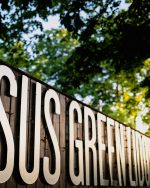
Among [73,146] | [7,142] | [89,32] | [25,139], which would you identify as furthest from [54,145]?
[89,32]

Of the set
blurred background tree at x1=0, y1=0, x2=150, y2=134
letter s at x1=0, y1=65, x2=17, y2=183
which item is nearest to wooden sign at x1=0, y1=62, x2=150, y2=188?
letter s at x1=0, y1=65, x2=17, y2=183

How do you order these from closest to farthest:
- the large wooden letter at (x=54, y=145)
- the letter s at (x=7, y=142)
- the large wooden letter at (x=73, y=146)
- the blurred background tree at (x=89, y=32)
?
1. the letter s at (x=7, y=142)
2. the large wooden letter at (x=54, y=145)
3. the large wooden letter at (x=73, y=146)
4. the blurred background tree at (x=89, y=32)

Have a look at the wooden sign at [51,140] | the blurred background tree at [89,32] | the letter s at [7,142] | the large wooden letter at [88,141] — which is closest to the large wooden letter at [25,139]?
the wooden sign at [51,140]

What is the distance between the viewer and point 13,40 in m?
13.9

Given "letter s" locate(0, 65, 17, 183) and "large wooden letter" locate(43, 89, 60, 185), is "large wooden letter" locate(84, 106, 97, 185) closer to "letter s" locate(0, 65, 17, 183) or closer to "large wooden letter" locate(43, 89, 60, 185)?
"large wooden letter" locate(43, 89, 60, 185)

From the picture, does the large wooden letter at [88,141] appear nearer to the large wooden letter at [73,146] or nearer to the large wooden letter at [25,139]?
the large wooden letter at [73,146]

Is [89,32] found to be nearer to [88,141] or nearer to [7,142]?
[88,141]

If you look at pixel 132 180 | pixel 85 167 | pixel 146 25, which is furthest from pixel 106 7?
pixel 85 167

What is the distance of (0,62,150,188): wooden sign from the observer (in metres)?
4.43

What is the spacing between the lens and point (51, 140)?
534cm

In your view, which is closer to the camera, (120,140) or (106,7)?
(120,140)

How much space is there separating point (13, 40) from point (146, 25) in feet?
18.5

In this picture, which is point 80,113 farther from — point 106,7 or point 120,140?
point 106,7

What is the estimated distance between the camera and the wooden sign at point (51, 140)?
443 centimetres
